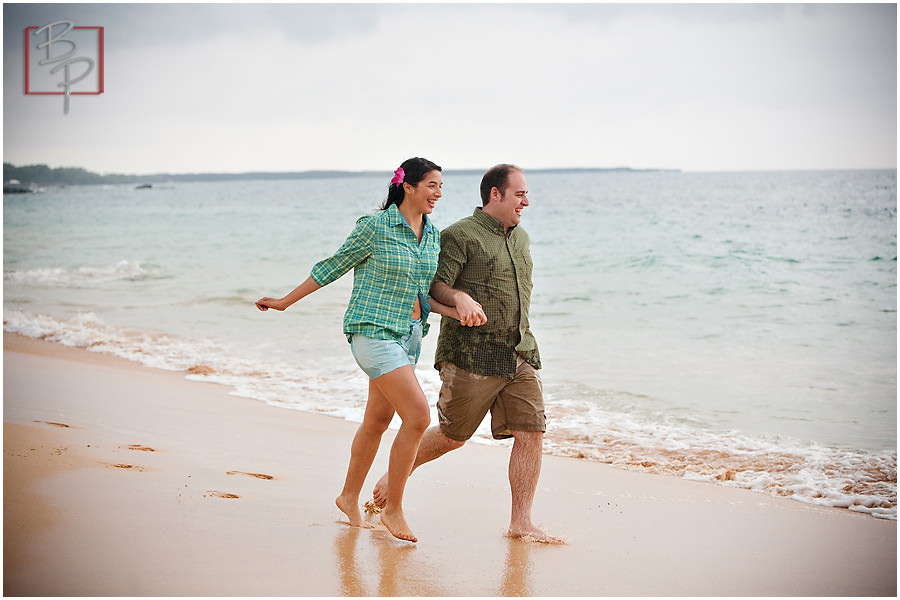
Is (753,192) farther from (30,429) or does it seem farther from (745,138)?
(30,429)

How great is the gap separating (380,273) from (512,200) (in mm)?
755

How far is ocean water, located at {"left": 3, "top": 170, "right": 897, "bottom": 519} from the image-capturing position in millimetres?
6293

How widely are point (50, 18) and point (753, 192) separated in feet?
153

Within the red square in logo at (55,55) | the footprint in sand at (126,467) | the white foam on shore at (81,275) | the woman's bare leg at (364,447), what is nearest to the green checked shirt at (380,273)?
the woman's bare leg at (364,447)

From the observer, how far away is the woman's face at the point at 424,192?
3672mm

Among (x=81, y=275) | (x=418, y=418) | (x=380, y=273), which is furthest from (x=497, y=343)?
(x=81, y=275)

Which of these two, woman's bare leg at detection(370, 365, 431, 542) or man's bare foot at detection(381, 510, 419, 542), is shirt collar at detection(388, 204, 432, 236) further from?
man's bare foot at detection(381, 510, 419, 542)

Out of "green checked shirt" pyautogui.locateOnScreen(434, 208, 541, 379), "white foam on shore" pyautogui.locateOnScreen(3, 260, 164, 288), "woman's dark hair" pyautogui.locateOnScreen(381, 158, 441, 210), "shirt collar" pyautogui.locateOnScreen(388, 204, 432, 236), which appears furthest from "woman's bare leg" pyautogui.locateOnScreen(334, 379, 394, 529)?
"white foam on shore" pyautogui.locateOnScreen(3, 260, 164, 288)

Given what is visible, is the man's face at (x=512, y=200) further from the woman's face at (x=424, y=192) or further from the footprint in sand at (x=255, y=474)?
the footprint in sand at (x=255, y=474)

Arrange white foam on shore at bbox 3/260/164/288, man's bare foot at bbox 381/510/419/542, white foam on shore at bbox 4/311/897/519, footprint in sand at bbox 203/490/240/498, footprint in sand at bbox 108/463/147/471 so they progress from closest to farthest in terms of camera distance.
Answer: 1. man's bare foot at bbox 381/510/419/542
2. footprint in sand at bbox 203/490/240/498
3. footprint in sand at bbox 108/463/147/471
4. white foam on shore at bbox 4/311/897/519
5. white foam on shore at bbox 3/260/164/288

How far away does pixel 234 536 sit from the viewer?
144 inches

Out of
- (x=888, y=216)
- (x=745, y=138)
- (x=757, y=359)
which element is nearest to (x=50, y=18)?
(x=757, y=359)

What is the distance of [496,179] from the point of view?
3971mm

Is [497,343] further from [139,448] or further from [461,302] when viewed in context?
[139,448]
